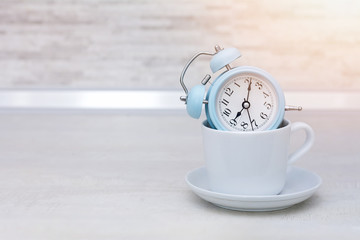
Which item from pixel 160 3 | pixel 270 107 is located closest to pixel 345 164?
pixel 270 107

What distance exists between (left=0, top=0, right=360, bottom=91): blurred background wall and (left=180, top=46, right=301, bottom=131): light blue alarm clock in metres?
0.97

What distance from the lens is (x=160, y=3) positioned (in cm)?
185

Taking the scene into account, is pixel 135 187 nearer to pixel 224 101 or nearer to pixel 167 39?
pixel 224 101

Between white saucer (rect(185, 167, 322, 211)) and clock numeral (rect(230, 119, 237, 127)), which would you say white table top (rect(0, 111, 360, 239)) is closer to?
white saucer (rect(185, 167, 322, 211))

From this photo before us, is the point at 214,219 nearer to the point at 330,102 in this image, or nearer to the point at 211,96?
the point at 211,96

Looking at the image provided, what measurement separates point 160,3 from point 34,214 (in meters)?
1.10

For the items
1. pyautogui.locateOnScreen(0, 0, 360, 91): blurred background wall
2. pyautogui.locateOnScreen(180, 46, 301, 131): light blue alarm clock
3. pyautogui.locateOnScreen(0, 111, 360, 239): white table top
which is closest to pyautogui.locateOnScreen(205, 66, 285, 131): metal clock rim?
pyautogui.locateOnScreen(180, 46, 301, 131): light blue alarm clock

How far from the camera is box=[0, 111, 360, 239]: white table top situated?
810 mm

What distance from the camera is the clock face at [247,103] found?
0.89 m

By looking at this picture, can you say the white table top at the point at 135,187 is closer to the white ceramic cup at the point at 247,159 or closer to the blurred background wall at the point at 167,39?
the white ceramic cup at the point at 247,159

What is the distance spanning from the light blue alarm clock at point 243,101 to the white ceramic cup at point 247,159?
0.02 m

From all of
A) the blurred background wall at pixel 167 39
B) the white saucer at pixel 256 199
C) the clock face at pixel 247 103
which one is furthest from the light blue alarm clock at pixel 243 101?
the blurred background wall at pixel 167 39

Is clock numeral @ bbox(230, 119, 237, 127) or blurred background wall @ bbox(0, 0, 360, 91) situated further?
blurred background wall @ bbox(0, 0, 360, 91)

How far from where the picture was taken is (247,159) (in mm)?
872
